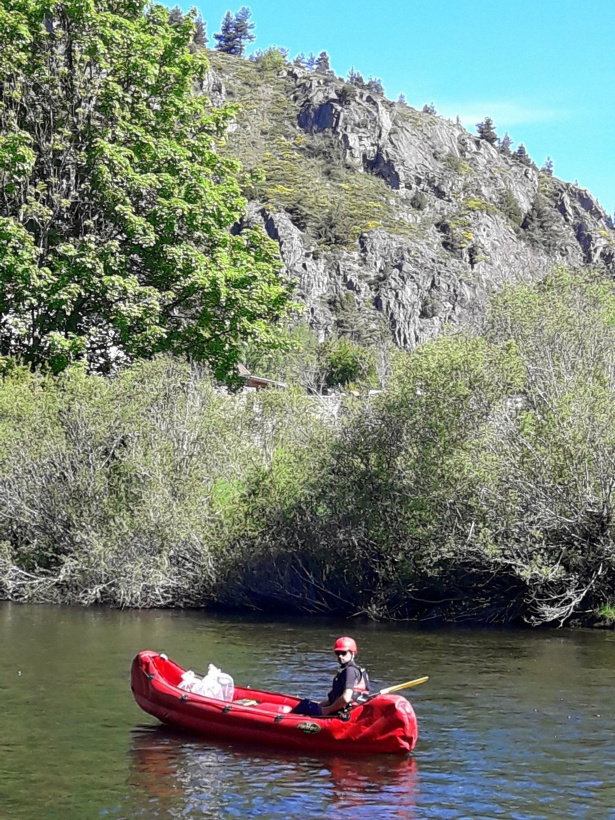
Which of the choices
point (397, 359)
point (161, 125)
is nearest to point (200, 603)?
point (397, 359)

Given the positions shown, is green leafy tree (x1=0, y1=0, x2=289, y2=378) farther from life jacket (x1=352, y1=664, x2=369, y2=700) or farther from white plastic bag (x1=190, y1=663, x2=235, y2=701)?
life jacket (x1=352, y1=664, x2=369, y2=700)

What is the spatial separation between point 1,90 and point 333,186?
125 meters

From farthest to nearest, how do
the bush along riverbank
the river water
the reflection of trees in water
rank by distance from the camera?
the bush along riverbank
the river water
the reflection of trees in water

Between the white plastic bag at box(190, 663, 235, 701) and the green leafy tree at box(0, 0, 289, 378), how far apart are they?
658 inches

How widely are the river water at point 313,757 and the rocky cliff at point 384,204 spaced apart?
101954 millimetres

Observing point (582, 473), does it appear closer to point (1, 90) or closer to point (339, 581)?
point (339, 581)

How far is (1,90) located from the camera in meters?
33.4

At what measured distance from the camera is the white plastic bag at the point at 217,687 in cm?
1619

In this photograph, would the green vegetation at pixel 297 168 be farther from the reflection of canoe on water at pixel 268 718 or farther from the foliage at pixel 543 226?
the reflection of canoe on water at pixel 268 718

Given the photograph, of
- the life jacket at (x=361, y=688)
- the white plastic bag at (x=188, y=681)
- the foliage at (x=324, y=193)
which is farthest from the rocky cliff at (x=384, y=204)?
the life jacket at (x=361, y=688)

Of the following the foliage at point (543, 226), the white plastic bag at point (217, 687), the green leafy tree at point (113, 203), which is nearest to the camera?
the white plastic bag at point (217, 687)

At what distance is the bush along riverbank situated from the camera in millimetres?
23297

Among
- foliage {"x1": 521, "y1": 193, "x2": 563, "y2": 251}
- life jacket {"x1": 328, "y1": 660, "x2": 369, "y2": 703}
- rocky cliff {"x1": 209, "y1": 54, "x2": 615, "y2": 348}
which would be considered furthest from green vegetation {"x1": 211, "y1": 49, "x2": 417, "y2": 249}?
life jacket {"x1": 328, "y1": 660, "x2": 369, "y2": 703}

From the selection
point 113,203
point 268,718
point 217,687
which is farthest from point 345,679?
point 113,203
